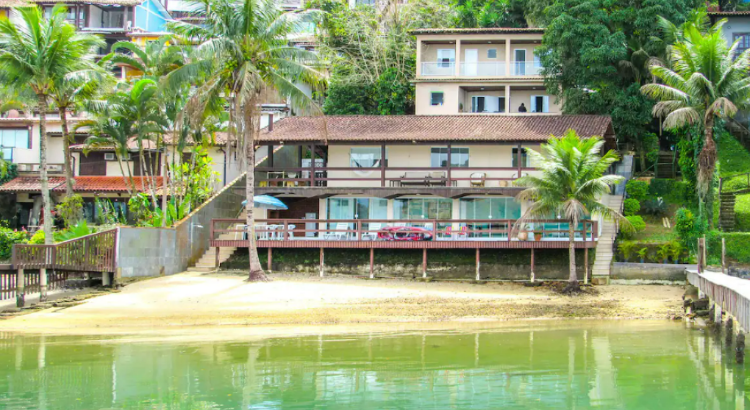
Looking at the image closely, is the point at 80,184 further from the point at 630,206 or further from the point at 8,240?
the point at 630,206

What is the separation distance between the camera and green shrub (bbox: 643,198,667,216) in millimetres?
36250

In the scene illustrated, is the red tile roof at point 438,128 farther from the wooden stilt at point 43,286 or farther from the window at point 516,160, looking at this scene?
the wooden stilt at point 43,286

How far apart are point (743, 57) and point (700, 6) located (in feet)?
37.2

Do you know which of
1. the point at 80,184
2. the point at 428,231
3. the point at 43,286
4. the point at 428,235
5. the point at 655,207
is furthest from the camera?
Result: the point at 80,184

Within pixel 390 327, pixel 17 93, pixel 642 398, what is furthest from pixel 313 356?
pixel 17 93

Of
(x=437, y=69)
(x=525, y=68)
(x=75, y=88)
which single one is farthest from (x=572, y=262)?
(x=437, y=69)

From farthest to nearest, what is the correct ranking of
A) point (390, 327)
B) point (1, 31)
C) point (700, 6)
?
point (700, 6) < point (1, 31) < point (390, 327)

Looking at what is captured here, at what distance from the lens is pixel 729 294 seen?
17719mm

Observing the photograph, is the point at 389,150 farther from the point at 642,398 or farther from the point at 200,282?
the point at 642,398

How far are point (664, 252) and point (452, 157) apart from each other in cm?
1116

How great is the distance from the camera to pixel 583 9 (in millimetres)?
39312

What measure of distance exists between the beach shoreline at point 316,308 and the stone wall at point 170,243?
83 cm

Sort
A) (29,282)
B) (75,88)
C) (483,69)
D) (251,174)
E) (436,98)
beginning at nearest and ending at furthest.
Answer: (29,282) < (251,174) < (75,88) < (436,98) < (483,69)

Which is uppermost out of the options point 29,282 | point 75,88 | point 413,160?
point 75,88
